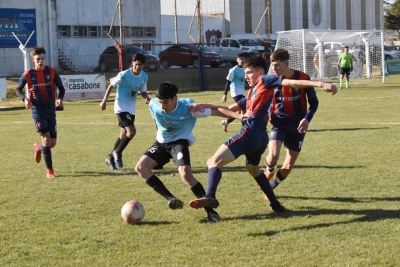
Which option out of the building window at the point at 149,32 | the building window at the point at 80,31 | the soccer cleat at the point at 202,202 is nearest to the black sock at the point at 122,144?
the soccer cleat at the point at 202,202

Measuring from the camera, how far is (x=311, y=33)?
38531mm

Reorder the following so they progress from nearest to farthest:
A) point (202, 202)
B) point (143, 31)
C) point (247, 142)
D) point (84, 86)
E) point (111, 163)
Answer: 1. point (202, 202)
2. point (247, 142)
3. point (111, 163)
4. point (84, 86)
5. point (143, 31)

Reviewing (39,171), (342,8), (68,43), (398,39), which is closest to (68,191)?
(39,171)

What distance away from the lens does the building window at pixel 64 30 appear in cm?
4842

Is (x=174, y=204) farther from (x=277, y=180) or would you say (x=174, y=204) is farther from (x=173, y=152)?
(x=277, y=180)

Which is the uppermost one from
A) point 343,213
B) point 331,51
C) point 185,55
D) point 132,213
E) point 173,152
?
point 185,55

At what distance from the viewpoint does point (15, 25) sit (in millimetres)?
42781

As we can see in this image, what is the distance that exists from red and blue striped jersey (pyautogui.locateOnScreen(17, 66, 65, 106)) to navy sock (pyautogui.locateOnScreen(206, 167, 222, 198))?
14.3ft

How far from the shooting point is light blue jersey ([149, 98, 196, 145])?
7797mm

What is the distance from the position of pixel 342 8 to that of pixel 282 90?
216 ft

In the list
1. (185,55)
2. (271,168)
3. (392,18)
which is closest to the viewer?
(271,168)

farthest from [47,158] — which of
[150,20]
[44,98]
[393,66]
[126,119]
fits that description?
[150,20]

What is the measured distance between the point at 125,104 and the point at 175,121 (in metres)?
4.12

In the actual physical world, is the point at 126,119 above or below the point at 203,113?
below
